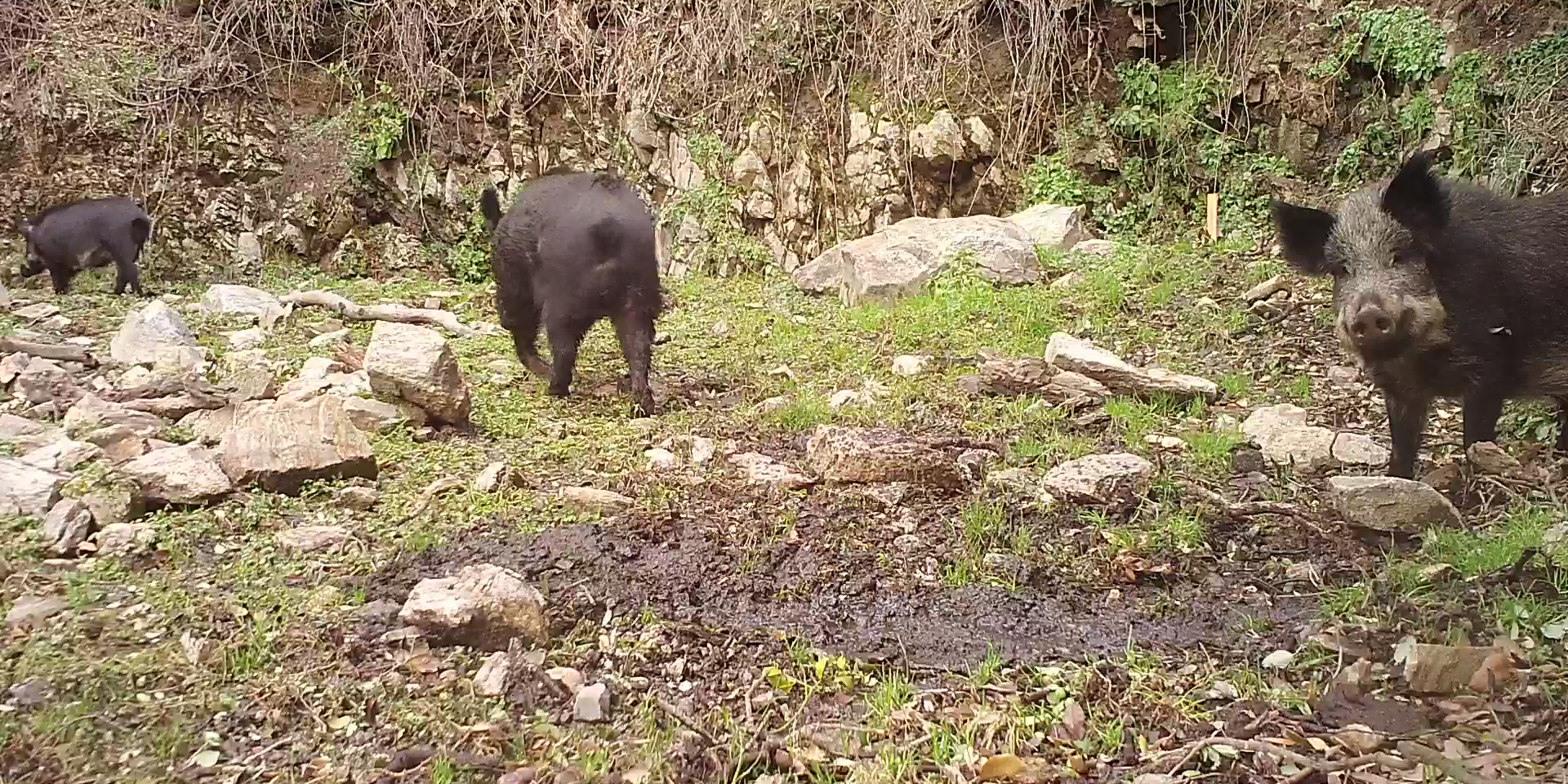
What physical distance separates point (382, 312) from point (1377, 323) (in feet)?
21.3

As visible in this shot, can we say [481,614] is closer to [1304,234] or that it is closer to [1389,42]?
[1304,234]

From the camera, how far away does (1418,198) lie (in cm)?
386

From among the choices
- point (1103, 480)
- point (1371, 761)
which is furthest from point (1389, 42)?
point (1371, 761)

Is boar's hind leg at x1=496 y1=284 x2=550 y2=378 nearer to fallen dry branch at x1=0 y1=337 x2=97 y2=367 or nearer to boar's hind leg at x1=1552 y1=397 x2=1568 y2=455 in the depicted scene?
fallen dry branch at x1=0 y1=337 x2=97 y2=367

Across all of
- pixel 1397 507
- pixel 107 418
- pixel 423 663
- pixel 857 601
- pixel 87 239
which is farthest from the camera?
pixel 87 239

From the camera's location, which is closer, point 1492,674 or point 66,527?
point 1492,674

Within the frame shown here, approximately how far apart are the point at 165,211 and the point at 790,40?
19.9ft

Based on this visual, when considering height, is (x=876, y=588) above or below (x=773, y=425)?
above

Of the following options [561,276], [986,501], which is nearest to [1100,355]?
[986,501]

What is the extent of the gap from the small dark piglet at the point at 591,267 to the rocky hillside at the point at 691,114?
13.2 feet

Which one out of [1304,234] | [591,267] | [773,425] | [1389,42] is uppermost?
[1389,42]

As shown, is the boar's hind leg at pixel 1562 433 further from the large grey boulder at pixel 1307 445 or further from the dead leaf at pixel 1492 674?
the dead leaf at pixel 1492 674

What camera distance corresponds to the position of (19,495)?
141 inches

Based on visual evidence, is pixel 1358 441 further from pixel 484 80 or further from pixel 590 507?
pixel 484 80
